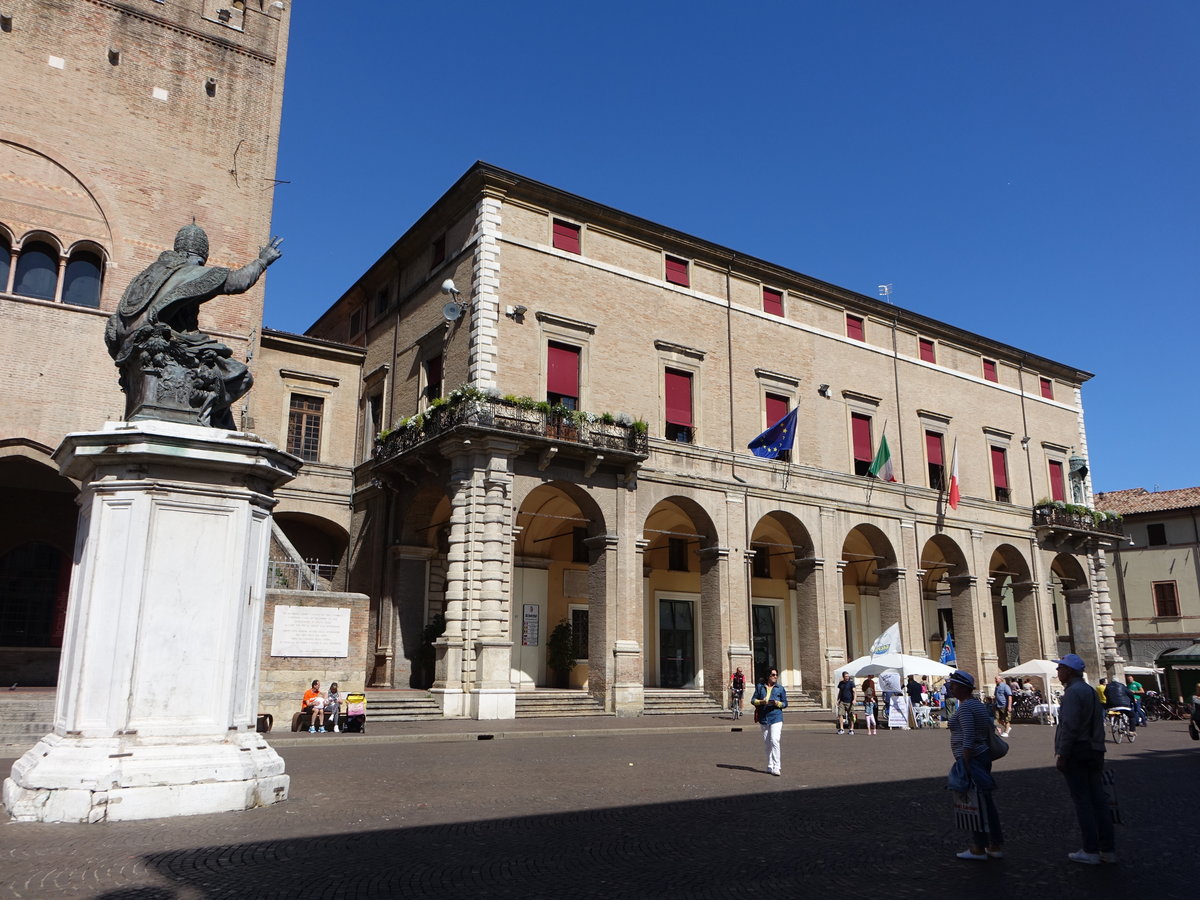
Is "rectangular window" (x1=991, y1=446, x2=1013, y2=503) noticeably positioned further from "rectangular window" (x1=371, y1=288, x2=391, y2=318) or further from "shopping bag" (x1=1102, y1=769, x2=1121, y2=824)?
"shopping bag" (x1=1102, y1=769, x2=1121, y2=824)

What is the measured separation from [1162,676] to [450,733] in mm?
30181

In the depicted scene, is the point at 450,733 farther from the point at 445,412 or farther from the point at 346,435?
the point at 346,435

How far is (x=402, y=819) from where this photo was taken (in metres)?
7.56

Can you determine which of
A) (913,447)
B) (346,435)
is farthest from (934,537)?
(346,435)

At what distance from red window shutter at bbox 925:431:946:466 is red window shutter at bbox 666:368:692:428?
11.1m

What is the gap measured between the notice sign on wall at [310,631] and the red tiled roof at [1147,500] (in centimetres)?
4098

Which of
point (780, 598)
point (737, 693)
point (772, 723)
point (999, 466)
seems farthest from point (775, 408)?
point (772, 723)

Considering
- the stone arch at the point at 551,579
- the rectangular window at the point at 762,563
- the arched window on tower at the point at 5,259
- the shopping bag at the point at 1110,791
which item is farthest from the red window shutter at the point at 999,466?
the arched window on tower at the point at 5,259

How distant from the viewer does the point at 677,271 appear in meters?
27.8

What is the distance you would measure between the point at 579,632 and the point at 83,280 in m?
16.0

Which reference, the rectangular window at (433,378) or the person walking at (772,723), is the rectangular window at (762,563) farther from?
the person walking at (772,723)

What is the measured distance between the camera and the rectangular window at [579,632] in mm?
26500

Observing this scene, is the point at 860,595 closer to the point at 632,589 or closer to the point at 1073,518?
the point at 1073,518

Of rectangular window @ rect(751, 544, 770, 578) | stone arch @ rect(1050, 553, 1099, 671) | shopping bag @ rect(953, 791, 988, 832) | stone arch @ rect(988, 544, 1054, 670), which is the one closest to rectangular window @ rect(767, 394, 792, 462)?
rectangular window @ rect(751, 544, 770, 578)
